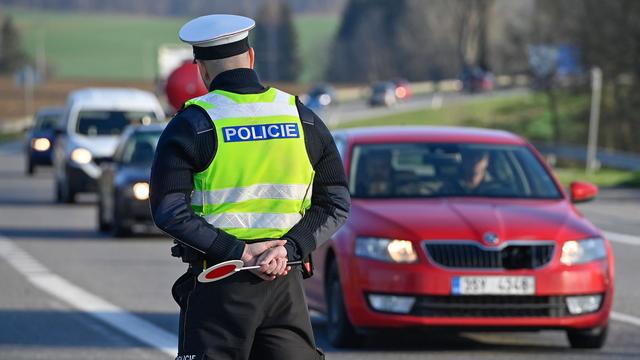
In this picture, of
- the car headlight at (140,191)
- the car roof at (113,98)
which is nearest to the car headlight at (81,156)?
the car roof at (113,98)

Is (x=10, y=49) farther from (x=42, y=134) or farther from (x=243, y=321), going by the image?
(x=243, y=321)

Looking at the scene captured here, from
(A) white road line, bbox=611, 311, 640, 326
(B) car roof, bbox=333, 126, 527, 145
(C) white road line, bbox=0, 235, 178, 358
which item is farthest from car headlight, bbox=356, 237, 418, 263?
(A) white road line, bbox=611, 311, 640, 326

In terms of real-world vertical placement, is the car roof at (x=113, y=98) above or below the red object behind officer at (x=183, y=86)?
below

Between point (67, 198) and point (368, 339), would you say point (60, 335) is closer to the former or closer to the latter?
point (368, 339)

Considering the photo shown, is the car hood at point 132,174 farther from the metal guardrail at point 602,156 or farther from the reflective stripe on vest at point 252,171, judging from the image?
the metal guardrail at point 602,156

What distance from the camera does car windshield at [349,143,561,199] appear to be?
11.3 m

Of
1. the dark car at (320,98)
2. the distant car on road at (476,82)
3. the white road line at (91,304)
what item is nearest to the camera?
the white road line at (91,304)

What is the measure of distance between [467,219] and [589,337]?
1.06m

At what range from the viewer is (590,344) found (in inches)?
413

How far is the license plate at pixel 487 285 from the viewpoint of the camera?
1007 centimetres

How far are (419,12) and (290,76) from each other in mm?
14450

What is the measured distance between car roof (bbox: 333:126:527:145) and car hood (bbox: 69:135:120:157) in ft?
53.0

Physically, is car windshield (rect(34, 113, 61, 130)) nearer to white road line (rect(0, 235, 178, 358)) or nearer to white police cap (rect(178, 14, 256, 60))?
white road line (rect(0, 235, 178, 358))

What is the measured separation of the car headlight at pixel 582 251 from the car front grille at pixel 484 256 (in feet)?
0.37
